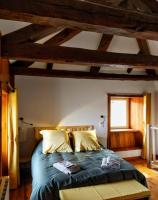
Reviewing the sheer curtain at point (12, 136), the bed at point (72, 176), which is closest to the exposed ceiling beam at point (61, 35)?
the sheer curtain at point (12, 136)

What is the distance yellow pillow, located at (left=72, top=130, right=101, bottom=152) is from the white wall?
2.50 feet

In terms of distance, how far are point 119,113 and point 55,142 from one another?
2.69 m

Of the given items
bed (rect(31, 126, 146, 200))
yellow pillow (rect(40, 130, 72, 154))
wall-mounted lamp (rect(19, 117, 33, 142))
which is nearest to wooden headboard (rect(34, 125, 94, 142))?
wall-mounted lamp (rect(19, 117, 33, 142))

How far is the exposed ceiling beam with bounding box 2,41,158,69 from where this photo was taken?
94.6 inches

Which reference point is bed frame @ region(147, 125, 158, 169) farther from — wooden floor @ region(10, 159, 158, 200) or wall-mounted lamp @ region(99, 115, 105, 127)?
wall-mounted lamp @ region(99, 115, 105, 127)

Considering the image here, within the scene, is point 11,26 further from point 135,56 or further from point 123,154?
point 123,154

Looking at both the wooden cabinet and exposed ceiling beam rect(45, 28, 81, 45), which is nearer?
exposed ceiling beam rect(45, 28, 81, 45)

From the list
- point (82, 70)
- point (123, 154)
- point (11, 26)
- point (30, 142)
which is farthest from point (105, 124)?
point (11, 26)

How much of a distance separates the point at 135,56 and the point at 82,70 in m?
2.16

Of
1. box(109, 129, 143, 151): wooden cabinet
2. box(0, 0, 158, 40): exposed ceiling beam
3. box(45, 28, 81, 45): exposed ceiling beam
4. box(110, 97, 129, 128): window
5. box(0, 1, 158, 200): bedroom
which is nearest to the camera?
box(0, 0, 158, 40): exposed ceiling beam

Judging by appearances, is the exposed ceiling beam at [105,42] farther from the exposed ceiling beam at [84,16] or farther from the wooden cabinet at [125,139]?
the wooden cabinet at [125,139]

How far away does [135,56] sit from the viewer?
2912 millimetres

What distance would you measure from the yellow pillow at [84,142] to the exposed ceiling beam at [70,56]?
75.0 inches

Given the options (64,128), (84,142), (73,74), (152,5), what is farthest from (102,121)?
(152,5)
